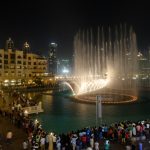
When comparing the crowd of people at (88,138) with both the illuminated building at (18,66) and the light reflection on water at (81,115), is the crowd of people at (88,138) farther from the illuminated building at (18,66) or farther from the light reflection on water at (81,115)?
the illuminated building at (18,66)

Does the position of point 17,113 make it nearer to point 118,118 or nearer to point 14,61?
point 118,118

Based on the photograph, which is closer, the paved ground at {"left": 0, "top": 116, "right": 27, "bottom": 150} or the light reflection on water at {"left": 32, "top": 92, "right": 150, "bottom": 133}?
the paved ground at {"left": 0, "top": 116, "right": 27, "bottom": 150}

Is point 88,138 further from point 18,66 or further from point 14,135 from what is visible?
point 18,66

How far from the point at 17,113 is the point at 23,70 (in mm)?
65198

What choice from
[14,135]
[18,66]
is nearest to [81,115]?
[14,135]

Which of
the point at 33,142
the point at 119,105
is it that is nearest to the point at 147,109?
the point at 119,105

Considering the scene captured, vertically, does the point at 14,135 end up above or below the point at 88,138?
below

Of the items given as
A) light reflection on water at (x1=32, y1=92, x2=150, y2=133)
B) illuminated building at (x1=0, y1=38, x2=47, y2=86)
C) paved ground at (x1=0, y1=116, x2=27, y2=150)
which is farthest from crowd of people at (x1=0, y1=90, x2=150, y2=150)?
illuminated building at (x1=0, y1=38, x2=47, y2=86)

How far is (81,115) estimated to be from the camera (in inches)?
1155

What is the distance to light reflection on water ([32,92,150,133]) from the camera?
82.1 feet

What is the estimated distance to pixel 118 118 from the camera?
27.8 metres

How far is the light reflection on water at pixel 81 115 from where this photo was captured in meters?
25.0

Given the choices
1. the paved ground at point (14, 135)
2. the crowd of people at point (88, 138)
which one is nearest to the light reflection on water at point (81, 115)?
the paved ground at point (14, 135)

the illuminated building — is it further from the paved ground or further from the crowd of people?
the crowd of people
